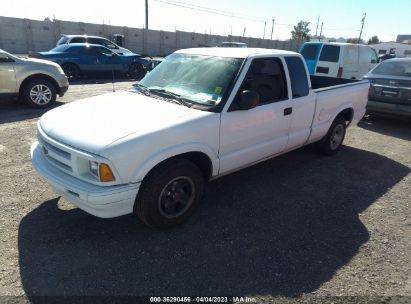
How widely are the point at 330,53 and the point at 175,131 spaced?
10556 mm

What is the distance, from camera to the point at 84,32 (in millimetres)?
33188

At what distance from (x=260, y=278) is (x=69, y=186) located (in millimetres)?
1892

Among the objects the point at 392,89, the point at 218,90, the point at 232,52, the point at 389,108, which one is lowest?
the point at 389,108

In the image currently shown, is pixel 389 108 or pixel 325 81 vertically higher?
pixel 325 81

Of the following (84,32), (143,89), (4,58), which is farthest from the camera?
(84,32)

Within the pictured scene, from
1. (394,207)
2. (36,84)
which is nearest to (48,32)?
(36,84)

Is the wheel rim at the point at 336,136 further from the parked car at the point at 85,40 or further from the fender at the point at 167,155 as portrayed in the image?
the parked car at the point at 85,40

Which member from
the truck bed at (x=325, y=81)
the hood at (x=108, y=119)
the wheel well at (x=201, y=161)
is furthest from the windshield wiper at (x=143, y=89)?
the truck bed at (x=325, y=81)

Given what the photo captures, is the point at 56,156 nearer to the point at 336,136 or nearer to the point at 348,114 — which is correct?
the point at 336,136

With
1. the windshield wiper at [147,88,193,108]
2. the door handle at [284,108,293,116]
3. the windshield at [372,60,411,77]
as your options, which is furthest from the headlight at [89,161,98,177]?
the windshield at [372,60,411,77]

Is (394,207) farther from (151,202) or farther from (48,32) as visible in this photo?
(48,32)

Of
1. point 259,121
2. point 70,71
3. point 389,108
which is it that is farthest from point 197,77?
point 70,71

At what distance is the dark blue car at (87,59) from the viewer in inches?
528

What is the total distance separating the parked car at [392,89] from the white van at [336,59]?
3159 millimetres
